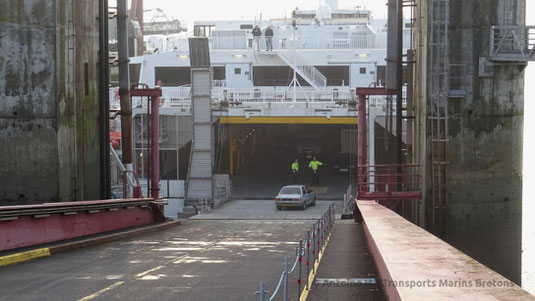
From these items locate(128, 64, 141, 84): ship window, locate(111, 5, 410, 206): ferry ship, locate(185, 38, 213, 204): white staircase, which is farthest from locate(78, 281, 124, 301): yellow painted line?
locate(128, 64, 141, 84): ship window

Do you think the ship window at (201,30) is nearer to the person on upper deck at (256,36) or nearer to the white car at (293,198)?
the person on upper deck at (256,36)

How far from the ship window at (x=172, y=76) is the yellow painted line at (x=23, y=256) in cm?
4472

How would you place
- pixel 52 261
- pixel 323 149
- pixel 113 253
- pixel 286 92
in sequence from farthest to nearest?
pixel 323 149 → pixel 286 92 → pixel 113 253 → pixel 52 261

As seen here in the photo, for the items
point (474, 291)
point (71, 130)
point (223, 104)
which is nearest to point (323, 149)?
point (223, 104)

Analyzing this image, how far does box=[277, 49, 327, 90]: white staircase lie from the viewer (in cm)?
5512

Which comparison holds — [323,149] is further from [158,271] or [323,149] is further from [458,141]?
[158,271]

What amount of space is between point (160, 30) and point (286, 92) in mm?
41876

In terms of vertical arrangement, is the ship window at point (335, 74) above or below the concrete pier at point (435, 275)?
above

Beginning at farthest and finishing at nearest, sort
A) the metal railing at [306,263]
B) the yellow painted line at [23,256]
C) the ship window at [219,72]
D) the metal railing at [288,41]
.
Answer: the metal railing at [288,41]
the ship window at [219,72]
the yellow painted line at [23,256]
the metal railing at [306,263]

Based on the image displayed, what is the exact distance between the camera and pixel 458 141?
936 inches

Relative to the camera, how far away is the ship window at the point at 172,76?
2362 inches

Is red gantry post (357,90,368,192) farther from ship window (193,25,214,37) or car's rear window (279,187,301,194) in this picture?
ship window (193,25,214,37)

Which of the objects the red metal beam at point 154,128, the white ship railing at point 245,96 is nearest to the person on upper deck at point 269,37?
the white ship railing at point 245,96

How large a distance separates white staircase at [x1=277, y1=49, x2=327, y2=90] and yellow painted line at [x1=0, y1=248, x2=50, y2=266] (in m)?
40.1
